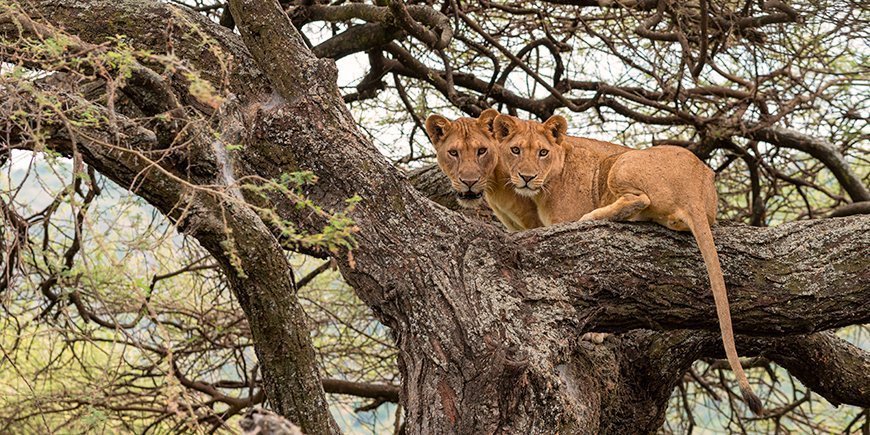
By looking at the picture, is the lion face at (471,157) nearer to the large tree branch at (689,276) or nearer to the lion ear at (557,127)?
the lion ear at (557,127)

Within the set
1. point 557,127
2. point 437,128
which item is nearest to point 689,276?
point 557,127

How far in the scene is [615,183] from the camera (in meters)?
4.48

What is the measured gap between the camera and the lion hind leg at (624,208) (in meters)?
4.30

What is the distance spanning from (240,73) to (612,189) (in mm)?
1598

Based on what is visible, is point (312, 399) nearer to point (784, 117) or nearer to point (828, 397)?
point (828, 397)

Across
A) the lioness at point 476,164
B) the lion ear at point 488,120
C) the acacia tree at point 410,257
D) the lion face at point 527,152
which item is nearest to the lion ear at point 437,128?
the lioness at point 476,164

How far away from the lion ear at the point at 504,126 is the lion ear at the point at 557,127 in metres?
0.17

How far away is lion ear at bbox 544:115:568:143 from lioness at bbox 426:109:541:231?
0.25 m

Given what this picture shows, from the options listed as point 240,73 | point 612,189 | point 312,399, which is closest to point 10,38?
point 240,73

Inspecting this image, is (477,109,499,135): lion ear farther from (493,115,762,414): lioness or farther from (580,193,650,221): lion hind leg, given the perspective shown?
(580,193,650,221): lion hind leg

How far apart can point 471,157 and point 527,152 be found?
0.27 metres

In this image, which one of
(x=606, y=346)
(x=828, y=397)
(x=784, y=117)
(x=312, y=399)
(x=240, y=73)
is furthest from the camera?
(x=784, y=117)

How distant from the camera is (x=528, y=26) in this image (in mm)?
6684

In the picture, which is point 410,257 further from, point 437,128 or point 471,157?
point 437,128
